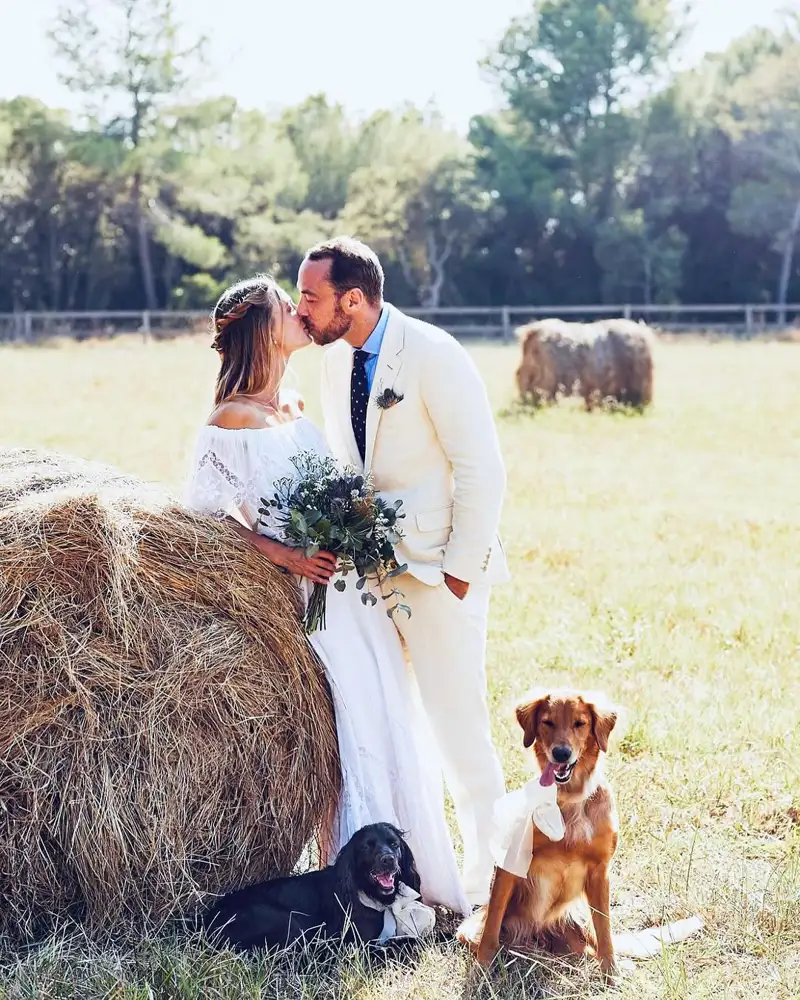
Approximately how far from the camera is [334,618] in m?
4.50

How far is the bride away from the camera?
14.5ft

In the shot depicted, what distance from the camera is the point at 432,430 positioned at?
445 cm

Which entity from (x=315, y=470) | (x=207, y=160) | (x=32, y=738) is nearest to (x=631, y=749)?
(x=315, y=470)

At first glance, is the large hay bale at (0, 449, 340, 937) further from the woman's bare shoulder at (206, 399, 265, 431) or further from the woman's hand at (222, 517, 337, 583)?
the woman's bare shoulder at (206, 399, 265, 431)

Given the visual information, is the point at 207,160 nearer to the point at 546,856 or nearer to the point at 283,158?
the point at 283,158

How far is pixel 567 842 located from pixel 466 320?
4106 centimetres

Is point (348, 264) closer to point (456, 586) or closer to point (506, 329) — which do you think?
point (456, 586)

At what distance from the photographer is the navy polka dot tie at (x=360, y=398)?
4504 millimetres

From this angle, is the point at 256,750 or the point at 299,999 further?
the point at 256,750

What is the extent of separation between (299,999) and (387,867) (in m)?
0.48

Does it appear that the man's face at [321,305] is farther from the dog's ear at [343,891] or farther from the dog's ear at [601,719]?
the dog's ear at [343,891]

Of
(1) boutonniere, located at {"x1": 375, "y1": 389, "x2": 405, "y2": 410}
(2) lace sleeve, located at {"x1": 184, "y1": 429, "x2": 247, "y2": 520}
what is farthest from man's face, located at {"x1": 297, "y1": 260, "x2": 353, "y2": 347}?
(2) lace sleeve, located at {"x1": 184, "y1": 429, "x2": 247, "y2": 520}

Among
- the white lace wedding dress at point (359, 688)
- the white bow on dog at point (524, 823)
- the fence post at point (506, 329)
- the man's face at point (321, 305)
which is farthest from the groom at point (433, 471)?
the fence post at point (506, 329)

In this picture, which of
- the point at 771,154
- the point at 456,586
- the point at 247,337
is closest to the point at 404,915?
the point at 456,586
